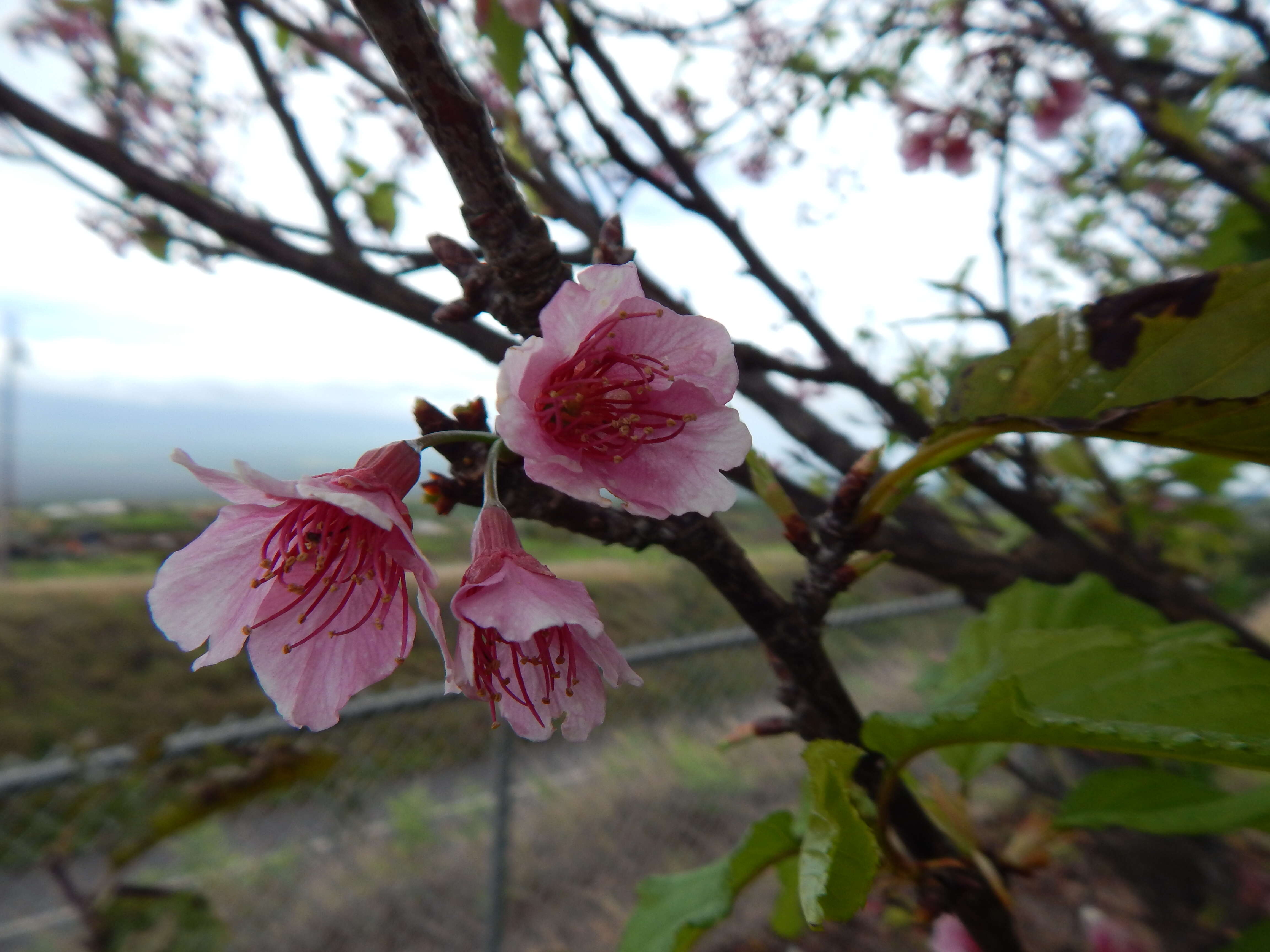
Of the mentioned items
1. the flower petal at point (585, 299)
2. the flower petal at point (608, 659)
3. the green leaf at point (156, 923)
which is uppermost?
the flower petal at point (585, 299)

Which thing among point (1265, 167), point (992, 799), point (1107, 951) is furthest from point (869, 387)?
point (992, 799)

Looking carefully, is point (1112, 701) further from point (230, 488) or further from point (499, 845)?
point (499, 845)

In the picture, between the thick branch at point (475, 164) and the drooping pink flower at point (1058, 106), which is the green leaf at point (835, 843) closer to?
A: the thick branch at point (475, 164)

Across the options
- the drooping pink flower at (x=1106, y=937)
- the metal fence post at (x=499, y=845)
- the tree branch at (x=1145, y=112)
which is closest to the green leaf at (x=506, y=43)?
the tree branch at (x=1145, y=112)

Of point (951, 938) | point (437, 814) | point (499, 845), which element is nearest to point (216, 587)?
point (951, 938)

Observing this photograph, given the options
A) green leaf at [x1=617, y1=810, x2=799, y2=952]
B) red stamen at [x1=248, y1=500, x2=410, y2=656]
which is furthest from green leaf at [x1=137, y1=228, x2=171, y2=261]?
green leaf at [x1=617, y1=810, x2=799, y2=952]
